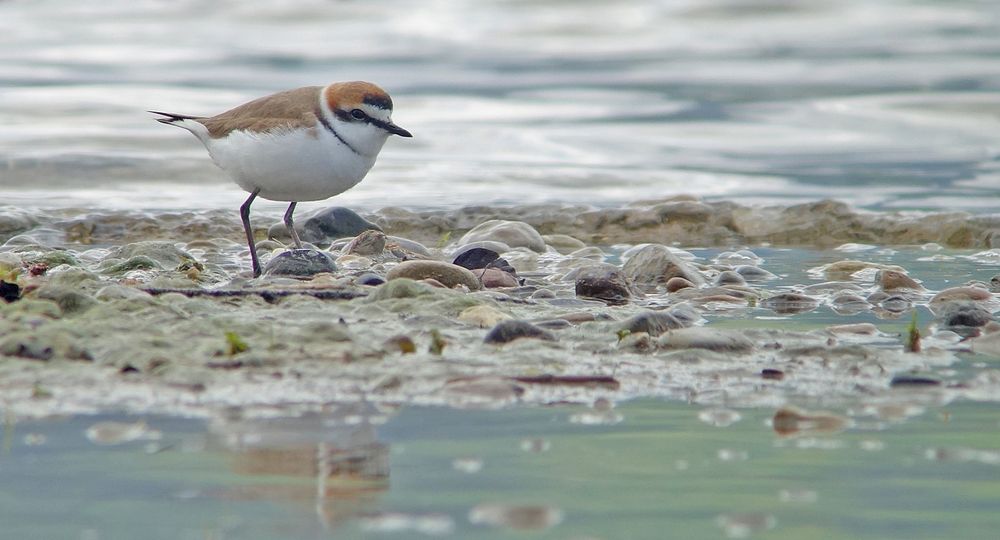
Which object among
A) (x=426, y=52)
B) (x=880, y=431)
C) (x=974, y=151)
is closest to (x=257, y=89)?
(x=426, y=52)

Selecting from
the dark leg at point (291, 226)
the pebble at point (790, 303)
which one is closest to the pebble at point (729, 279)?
the pebble at point (790, 303)

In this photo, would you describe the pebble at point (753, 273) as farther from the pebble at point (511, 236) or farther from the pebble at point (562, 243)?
the pebble at point (562, 243)

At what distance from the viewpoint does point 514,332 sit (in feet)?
13.0

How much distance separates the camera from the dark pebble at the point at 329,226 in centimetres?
761

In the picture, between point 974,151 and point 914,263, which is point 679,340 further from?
point 974,151

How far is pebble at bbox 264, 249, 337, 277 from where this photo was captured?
18.0ft

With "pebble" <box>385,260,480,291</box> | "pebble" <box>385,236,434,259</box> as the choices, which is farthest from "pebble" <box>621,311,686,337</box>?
"pebble" <box>385,236,434,259</box>

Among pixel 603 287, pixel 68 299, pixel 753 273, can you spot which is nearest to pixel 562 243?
pixel 753 273

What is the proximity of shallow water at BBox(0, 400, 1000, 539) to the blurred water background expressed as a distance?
6289 millimetres

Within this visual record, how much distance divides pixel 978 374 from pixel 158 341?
2.28 meters

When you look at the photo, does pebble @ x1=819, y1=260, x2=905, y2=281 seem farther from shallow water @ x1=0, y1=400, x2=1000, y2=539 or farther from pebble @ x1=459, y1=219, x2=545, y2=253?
shallow water @ x1=0, y1=400, x2=1000, y2=539

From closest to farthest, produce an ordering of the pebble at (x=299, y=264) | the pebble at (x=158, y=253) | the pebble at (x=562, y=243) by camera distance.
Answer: the pebble at (x=299, y=264) < the pebble at (x=158, y=253) < the pebble at (x=562, y=243)

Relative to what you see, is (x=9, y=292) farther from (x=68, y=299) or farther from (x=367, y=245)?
(x=367, y=245)

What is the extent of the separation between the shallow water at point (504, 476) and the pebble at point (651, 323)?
0.82 metres
